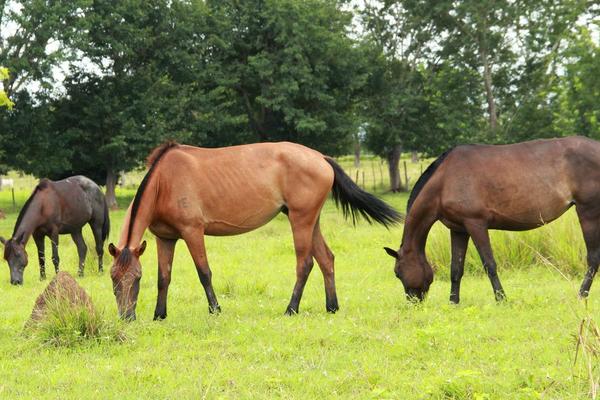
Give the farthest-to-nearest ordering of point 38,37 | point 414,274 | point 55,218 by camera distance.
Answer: point 38,37
point 55,218
point 414,274

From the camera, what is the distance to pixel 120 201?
3962 centimetres

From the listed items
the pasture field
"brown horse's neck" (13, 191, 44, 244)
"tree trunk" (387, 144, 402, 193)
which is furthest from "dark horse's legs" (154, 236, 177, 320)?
"tree trunk" (387, 144, 402, 193)

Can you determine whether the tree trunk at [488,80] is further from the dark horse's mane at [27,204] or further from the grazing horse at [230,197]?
the grazing horse at [230,197]

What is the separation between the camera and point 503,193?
8.96m

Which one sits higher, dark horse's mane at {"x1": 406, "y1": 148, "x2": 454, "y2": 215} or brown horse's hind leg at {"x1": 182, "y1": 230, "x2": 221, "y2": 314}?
dark horse's mane at {"x1": 406, "y1": 148, "x2": 454, "y2": 215}

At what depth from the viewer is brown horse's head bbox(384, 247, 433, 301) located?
916 centimetres

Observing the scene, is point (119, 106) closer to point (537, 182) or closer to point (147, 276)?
point (147, 276)

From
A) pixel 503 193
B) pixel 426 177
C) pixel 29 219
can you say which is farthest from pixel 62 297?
pixel 29 219

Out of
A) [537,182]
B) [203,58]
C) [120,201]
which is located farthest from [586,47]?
[120,201]

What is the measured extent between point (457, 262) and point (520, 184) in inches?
50.8

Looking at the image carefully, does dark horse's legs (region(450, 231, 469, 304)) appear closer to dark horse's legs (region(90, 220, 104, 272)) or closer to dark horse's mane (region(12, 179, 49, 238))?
dark horse's legs (region(90, 220, 104, 272))

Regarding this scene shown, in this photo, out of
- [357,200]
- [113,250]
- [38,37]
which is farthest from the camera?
[38,37]

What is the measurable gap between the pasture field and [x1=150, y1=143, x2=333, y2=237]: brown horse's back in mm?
1199

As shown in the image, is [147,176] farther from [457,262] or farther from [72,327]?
[457,262]
